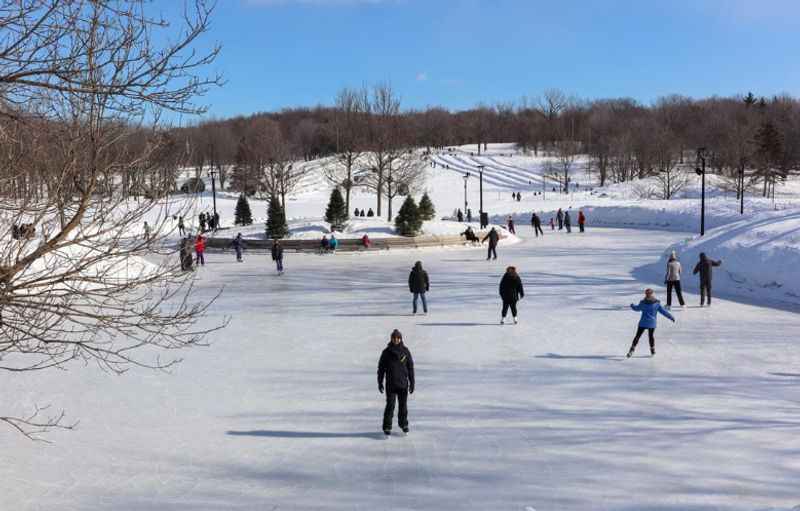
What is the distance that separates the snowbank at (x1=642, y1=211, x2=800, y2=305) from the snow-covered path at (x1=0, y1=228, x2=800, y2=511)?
238 cm

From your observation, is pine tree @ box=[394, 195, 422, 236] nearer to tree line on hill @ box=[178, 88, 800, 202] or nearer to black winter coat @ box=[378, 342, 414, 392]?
tree line on hill @ box=[178, 88, 800, 202]

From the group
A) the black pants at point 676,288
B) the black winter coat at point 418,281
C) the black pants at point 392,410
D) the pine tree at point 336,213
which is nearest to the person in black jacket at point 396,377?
the black pants at point 392,410

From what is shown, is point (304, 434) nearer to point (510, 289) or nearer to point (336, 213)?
point (510, 289)

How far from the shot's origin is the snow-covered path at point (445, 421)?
245 inches

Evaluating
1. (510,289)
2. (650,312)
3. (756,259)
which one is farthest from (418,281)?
(756,259)

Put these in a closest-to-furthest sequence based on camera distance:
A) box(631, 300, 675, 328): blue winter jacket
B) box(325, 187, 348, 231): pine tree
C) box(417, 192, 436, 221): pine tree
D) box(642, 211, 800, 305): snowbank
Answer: box(631, 300, 675, 328): blue winter jacket, box(642, 211, 800, 305): snowbank, box(417, 192, 436, 221): pine tree, box(325, 187, 348, 231): pine tree

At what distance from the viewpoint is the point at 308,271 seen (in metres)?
23.4

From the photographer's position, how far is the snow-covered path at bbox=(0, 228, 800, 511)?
20.5 ft

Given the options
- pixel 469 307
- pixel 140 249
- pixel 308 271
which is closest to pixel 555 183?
pixel 308 271

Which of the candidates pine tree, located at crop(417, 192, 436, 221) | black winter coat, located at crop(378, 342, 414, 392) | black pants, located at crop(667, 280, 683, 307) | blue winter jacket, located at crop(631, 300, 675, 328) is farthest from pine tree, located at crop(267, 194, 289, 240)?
black winter coat, located at crop(378, 342, 414, 392)

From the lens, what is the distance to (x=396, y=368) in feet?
24.9

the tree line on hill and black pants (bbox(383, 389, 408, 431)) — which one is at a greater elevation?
the tree line on hill

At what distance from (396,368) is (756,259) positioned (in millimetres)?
13675

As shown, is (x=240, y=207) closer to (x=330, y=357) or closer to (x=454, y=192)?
(x=330, y=357)
